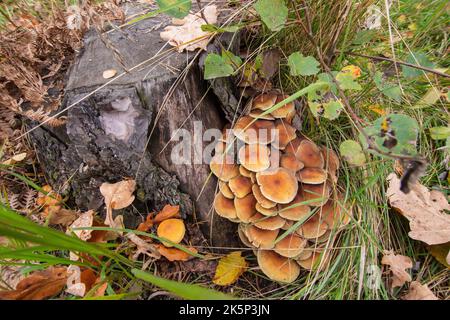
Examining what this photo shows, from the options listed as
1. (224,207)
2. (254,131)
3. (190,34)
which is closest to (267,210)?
(224,207)

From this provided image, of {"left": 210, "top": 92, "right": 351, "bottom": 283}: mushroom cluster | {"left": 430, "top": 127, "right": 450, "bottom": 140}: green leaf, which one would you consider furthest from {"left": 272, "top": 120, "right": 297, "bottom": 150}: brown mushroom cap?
{"left": 430, "top": 127, "right": 450, "bottom": 140}: green leaf

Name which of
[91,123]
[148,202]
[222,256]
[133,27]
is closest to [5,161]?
[91,123]

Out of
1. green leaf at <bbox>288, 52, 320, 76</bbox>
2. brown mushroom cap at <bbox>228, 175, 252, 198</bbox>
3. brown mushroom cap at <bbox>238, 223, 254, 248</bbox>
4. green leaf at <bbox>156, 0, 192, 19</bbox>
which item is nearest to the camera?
green leaf at <bbox>156, 0, 192, 19</bbox>

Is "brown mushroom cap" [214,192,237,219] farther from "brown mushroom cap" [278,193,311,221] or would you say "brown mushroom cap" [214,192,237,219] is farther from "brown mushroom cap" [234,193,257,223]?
"brown mushroom cap" [278,193,311,221]

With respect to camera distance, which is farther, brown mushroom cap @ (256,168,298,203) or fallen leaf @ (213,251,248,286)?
fallen leaf @ (213,251,248,286)

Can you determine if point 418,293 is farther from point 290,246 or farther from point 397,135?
point 397,135

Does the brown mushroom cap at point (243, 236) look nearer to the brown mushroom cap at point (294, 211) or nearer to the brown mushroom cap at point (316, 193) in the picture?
the brown mushroom cap at point (294, 211)

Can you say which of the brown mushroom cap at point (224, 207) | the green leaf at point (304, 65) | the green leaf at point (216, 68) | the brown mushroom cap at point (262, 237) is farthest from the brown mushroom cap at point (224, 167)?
the green leaf at point (304, 65)

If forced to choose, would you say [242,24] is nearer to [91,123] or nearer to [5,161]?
[91,123]
